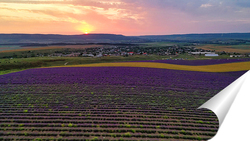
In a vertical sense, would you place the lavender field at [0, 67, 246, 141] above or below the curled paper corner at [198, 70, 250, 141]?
below

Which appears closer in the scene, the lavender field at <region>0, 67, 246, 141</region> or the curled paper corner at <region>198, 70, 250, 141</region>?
the curled paper corner at <region>198, 70, 250, 141</region>

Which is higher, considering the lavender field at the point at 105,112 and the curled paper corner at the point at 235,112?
the curled paper corner at the point at 235,112

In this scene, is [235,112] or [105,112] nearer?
[235,112]

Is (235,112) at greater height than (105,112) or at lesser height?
greater

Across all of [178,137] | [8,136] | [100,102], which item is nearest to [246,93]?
[178,137]
